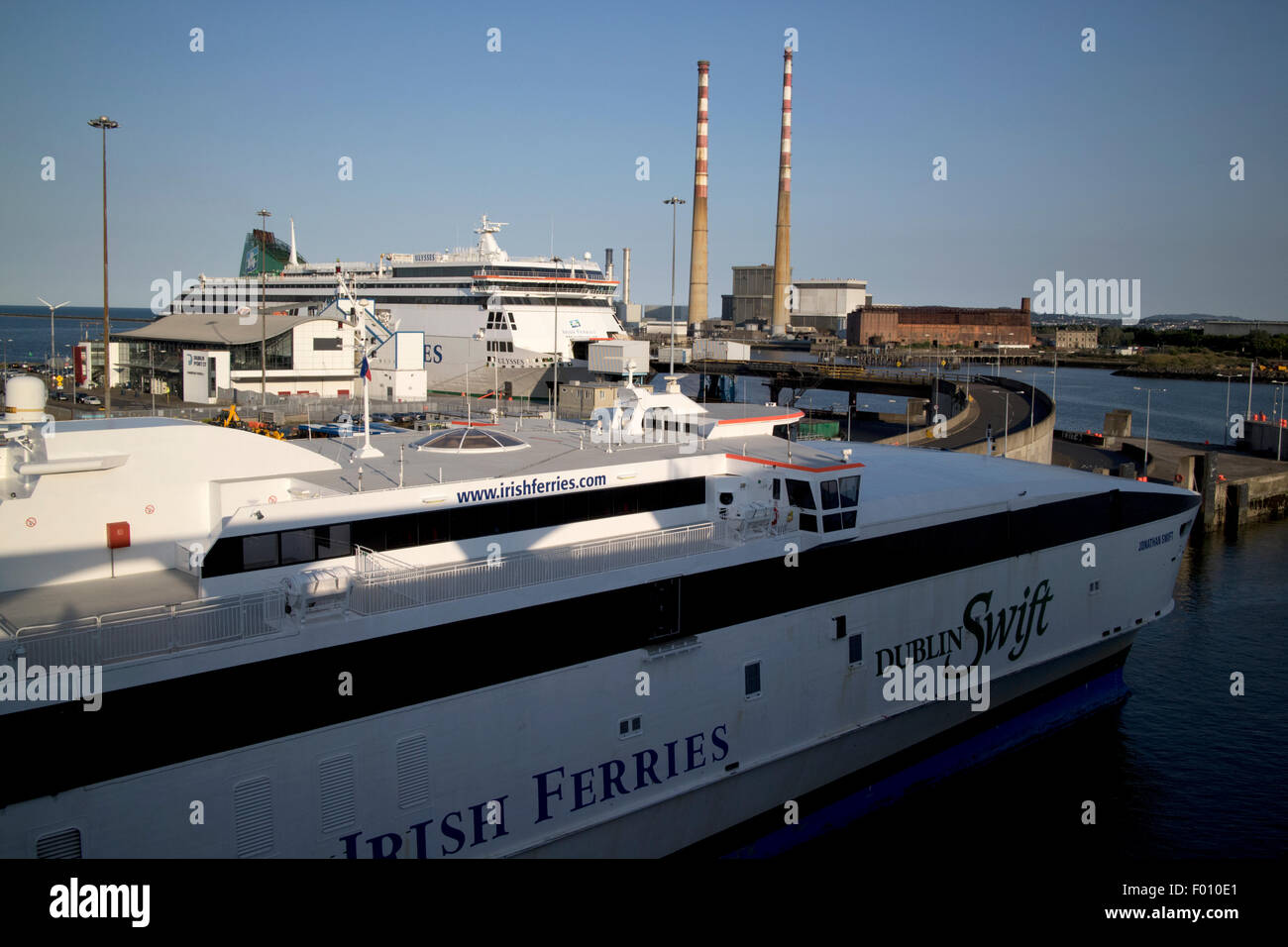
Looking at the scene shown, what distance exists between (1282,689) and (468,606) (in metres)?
19.9

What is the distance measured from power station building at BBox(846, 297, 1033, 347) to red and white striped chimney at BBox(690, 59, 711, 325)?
51.9 m

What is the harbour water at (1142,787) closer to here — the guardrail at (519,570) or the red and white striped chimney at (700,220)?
the guardrail at (519,570)

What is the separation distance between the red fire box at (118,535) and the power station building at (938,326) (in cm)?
14888

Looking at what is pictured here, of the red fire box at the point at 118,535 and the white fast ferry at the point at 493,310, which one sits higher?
the white fast ferry at the point at 493,310

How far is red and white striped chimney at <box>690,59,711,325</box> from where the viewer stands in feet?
314

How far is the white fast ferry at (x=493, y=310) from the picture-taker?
189ft

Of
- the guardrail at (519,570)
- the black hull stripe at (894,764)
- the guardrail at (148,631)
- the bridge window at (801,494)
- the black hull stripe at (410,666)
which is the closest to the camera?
the black hull stripe at (410,666)

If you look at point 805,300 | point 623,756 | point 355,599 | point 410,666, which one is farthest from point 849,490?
point 805,300

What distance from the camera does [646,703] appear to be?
11.6 meters

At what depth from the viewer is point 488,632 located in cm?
1032

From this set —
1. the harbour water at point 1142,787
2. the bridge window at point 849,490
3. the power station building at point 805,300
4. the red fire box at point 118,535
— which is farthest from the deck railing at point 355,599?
the power station building at point 805,300

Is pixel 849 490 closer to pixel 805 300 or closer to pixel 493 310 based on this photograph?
pixel 493 310
